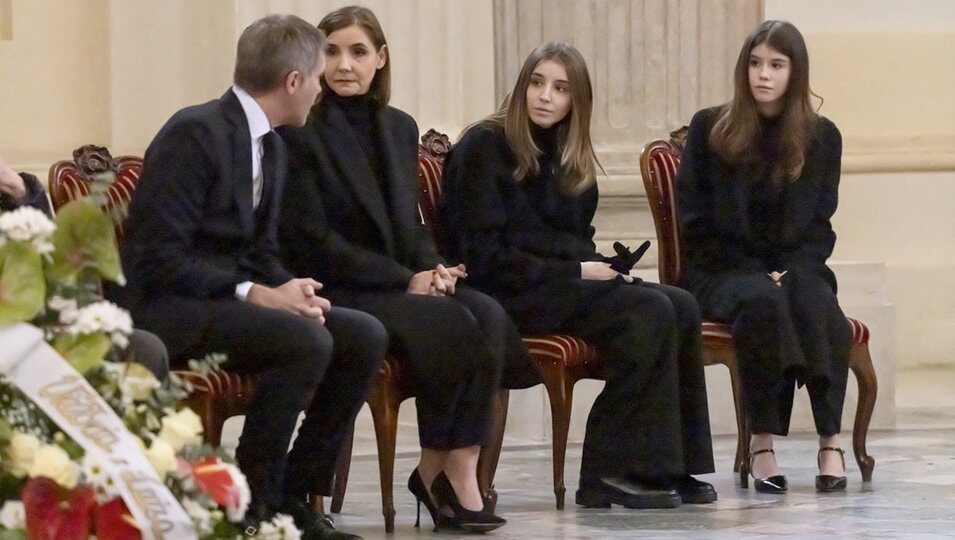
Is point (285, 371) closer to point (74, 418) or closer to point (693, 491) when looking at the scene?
point (693, 491)

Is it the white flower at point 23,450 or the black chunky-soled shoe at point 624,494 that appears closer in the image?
the white flower at point 23,450

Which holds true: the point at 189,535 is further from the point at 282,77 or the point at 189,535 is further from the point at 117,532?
the point at 282,77

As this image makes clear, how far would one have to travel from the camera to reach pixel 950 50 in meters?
8.01

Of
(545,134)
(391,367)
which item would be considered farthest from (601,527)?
(545,134)

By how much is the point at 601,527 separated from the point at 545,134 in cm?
123

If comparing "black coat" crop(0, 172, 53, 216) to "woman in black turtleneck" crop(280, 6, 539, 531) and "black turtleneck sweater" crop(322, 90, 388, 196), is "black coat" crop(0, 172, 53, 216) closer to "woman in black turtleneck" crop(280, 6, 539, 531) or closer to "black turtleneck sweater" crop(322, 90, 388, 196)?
"woman in black turtleneck" crop(280, 6, 539, 531)

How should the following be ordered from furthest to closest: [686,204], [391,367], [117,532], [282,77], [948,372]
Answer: [948,372], [686,204], [391,367], [282,77], [117,532]

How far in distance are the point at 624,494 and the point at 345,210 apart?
1.12m

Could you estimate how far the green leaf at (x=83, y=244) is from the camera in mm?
1781

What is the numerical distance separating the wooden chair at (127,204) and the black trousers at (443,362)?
50cm

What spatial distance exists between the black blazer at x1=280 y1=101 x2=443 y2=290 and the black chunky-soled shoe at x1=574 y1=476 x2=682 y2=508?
0.80 metres

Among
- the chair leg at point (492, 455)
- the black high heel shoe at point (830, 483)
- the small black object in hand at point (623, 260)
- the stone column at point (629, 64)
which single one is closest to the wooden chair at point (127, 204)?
the chair leg at point (492, 455)

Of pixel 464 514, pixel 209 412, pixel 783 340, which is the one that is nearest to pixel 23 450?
pixel 209 412

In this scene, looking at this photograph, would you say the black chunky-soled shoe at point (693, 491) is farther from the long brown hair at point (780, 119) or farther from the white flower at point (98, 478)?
the white flower at point (98, 478)
